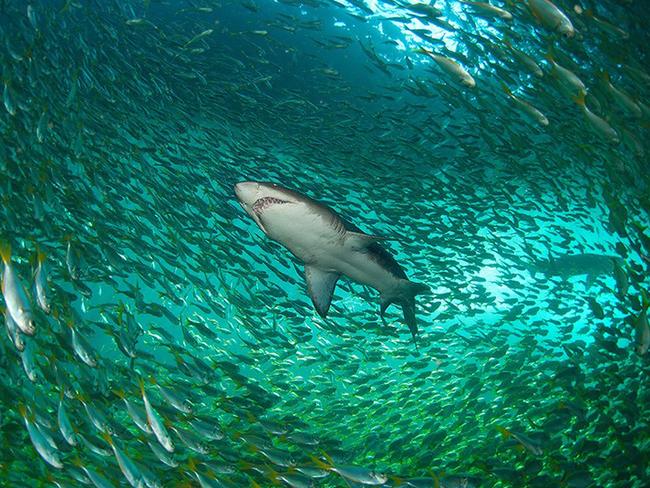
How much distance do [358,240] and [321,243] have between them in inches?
17.1

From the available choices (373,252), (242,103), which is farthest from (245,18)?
(373,252)

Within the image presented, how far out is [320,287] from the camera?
5.14 m

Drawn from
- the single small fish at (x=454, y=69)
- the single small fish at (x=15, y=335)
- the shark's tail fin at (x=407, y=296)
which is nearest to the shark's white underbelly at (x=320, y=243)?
the shark's tail fin at (x=407, y=296)

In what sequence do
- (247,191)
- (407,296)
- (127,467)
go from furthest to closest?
(407,296) < (127,467) < (247,191)

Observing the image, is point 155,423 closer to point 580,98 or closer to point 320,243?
point 320,243

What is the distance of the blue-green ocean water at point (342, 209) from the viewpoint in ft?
21.5

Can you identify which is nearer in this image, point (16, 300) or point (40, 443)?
point (16, 300)

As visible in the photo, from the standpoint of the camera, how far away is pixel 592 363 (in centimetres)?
941

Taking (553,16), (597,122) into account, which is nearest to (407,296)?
(597,122)

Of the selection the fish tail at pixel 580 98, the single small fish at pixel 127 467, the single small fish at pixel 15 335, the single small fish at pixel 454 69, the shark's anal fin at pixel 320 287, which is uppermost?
the single small fish at pixel 454 69

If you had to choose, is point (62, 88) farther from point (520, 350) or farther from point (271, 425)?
point (520, 350)

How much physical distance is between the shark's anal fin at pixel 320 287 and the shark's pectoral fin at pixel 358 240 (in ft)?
2.04

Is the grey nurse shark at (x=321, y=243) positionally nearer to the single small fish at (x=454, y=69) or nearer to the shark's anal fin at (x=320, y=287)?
the shark's anal fin at (x=320, y=287)

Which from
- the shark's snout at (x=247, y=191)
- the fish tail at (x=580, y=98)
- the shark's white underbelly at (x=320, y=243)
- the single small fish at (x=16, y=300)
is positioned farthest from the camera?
the fish tail at (x=580, y=98)
